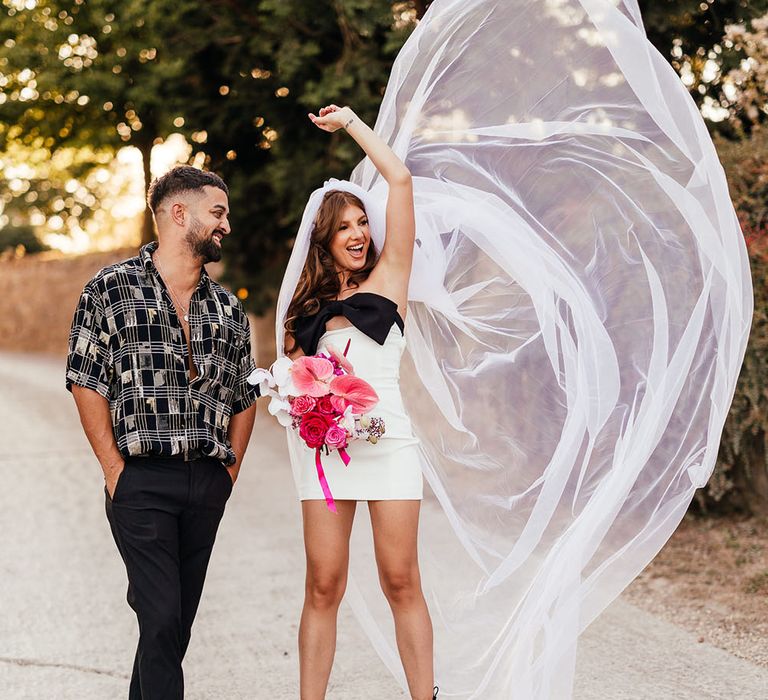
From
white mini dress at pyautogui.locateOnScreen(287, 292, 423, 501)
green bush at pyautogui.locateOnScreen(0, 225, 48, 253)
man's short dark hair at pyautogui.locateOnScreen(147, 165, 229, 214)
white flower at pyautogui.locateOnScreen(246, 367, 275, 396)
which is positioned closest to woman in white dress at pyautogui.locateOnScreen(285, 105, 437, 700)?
white mini dress at pyautogui.locateOnScreen(287, 292, 423, 501)

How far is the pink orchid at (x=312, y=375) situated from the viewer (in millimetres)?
3242

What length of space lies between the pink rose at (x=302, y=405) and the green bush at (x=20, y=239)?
31206mm

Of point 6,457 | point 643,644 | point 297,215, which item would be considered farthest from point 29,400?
point 643,644

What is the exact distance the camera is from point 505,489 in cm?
382

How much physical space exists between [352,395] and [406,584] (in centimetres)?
68

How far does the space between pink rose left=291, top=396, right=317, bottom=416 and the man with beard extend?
8.9 inches

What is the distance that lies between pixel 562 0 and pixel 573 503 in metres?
1.92

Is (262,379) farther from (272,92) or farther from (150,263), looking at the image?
(272,92)

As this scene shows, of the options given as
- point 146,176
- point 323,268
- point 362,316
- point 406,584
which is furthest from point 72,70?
point 406,584

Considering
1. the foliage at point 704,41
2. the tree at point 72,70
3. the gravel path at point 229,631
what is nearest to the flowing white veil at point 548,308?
the gravel path at point 229,631

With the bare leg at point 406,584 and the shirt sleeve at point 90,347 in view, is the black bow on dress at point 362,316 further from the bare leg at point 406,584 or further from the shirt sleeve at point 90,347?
the shirt sleeve at point 90,347

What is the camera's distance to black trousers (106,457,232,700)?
3.05m

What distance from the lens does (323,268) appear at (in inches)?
139

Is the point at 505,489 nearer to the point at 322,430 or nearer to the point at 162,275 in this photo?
the point at 322,430
